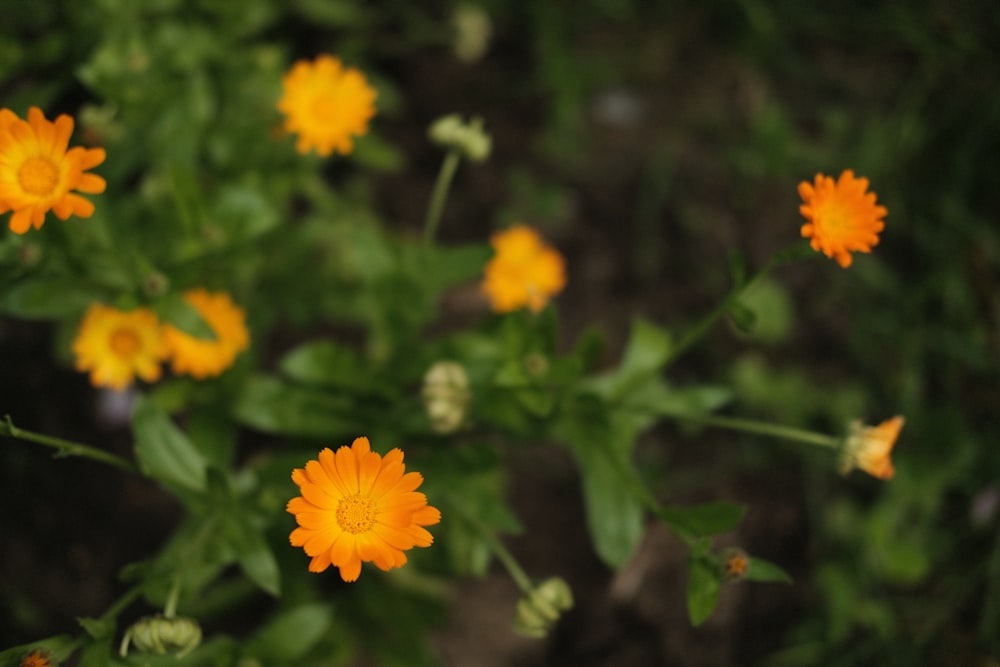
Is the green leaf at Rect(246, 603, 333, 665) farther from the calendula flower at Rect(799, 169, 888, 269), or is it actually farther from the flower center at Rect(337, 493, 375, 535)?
the calendula flower at Rect(799, 169, 888, 269)

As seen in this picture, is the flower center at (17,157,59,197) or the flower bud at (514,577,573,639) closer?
the flower center at (17,157,59,197)

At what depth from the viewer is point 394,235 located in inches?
129

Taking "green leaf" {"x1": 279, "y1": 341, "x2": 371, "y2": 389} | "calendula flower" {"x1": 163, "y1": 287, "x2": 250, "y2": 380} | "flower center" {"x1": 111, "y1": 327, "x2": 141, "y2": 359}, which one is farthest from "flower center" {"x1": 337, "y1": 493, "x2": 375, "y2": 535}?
"flower center" {"x1": 111, "y1": 327, "x2": 141, "y2": 359}

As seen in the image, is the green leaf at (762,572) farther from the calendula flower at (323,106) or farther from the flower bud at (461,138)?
the calendula flower at (323,106)

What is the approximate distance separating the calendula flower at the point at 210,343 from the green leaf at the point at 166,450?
0.25 metres

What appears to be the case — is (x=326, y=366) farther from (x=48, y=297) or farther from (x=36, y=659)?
(x=36, y=659)

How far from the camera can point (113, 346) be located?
2266 mm

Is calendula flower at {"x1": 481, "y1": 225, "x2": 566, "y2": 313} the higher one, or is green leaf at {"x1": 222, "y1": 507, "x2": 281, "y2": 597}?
calendula flower at {"x1": 481, "y1": 225, "x2": 566, "y2": 313}

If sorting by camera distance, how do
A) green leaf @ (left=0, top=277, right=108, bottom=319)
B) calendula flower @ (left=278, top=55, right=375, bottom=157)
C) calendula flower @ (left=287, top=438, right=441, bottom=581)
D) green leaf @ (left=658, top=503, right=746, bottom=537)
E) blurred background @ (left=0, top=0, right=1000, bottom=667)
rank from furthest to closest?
blurred background @ (left=0, top=0, right=1000, bottom=667), calendula flower @ (left=278, top=55, right=375, bottom=157), green leaf @ (left=0, top=277, right=108, bottom=319), green leaf @ (left=658, top=503, right=746, bottom=537), calendula flower @ (left=287, top=438, right=441, bottom=581)

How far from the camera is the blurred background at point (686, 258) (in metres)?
2.67

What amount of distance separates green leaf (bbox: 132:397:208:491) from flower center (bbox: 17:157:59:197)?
623mm

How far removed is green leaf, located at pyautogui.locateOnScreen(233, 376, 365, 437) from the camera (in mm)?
2264

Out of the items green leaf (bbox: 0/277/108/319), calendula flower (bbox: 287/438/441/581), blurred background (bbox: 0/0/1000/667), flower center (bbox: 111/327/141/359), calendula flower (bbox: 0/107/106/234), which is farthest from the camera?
blurred background (bbox: 0/0/1000/667)

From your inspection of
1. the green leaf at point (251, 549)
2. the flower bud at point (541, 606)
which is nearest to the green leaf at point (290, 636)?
the green leaf at point (251, 549)
